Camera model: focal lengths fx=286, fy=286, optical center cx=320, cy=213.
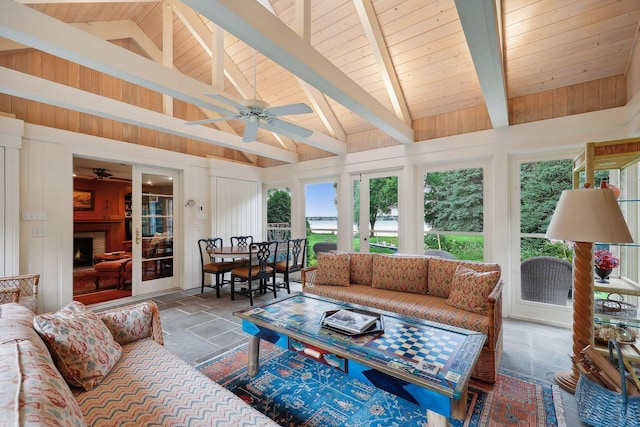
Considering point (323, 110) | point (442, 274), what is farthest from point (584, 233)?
point (323, 110)

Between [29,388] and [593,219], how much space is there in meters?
2.86

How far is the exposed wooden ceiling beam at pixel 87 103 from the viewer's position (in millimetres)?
2682

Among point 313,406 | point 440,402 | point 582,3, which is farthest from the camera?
point 582,3

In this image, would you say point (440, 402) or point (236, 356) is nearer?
point (440, 402)

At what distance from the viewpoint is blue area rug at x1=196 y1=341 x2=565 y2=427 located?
183cm

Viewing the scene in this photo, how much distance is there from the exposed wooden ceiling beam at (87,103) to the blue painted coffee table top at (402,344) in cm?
277

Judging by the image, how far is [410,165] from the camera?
14.4 feet

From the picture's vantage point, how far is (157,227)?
4992 mm

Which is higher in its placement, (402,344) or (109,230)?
(109,230)

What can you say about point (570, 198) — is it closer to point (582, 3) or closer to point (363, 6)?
point (582, 3)

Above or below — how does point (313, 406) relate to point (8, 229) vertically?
below

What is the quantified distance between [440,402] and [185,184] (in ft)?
16.5

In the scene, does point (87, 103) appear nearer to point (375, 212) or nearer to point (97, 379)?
point (97, 379)

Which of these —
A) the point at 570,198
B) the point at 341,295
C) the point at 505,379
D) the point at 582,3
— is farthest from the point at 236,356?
the point at 582,3
